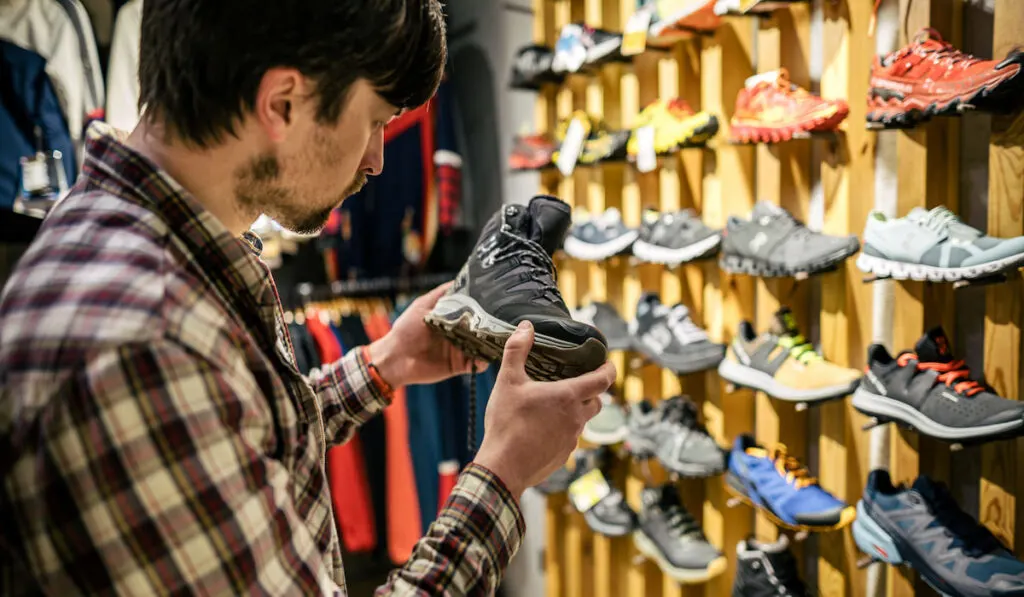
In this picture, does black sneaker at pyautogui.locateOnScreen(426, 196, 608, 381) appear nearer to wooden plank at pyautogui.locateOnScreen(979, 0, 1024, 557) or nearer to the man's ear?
the man's ear

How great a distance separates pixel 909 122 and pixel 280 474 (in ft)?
4.99

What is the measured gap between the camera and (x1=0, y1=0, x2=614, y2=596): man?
62 centimetres

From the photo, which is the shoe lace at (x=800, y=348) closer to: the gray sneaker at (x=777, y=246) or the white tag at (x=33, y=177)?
the gray sneaker at (x=777, y=246)

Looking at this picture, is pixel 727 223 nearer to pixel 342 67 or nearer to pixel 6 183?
pixel 342 67

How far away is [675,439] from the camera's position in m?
2.19

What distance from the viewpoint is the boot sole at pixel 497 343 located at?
3.44ft

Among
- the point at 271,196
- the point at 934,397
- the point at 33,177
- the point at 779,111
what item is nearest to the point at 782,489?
the point at 934,397

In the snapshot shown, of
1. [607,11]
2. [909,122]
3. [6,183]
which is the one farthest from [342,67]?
[6,183]

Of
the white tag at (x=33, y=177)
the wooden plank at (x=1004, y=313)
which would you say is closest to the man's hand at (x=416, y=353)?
the wooden plank at (x=1004, y=313)

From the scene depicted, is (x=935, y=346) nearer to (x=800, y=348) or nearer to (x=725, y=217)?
(x=800, y=348)

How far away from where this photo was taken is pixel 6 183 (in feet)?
8.43

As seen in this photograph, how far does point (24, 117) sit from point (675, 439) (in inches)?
104

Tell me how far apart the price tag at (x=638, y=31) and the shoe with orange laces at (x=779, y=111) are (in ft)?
1.30

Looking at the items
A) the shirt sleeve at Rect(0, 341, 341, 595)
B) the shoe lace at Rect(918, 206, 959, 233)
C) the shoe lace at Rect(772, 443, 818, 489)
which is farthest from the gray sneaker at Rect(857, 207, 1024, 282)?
the shirt sleeve at Rect(0, 341, 341, 595)
